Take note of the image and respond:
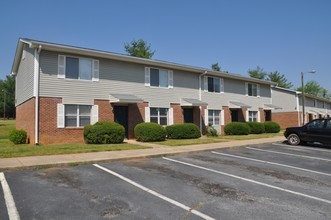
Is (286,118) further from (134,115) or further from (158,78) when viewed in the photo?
(134,115)

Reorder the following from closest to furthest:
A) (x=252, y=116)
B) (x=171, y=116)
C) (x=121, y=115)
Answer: (x=121, y=115)
(x=171, y=116)
(x=252, y=116)

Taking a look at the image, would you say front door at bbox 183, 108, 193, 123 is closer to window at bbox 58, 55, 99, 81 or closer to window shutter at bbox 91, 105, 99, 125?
window shutter at bbox 91, 105, 99, 125

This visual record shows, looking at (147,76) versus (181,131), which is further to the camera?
(147,76)

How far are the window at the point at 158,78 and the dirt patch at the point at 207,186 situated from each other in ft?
38.3

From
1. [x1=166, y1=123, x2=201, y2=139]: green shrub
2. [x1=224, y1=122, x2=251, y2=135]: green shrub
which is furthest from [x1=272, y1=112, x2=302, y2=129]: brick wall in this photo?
Result: [x1=166, y1=123, x2=201, y2=139]: green shrub

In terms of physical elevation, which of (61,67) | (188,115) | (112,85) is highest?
(61,67)

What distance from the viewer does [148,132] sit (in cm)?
1789

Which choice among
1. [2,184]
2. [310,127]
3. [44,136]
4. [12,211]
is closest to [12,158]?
[2,184]

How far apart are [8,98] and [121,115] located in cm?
6634

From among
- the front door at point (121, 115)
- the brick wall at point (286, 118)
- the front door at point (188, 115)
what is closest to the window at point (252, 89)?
the front door at point (188, 115)

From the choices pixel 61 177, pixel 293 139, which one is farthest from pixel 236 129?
pixel 61 177

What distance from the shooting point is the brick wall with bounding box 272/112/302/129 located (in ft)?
124

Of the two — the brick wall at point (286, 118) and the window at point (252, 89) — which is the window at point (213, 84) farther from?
the brick wall at point (286, 118)

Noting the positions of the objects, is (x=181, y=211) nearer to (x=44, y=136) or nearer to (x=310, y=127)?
(x=44, y=136)
